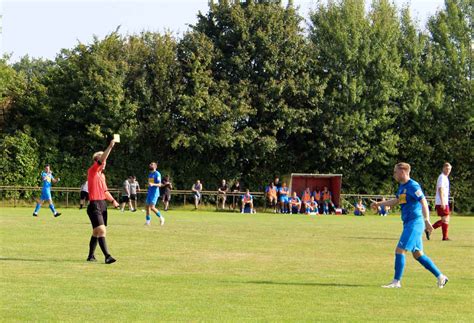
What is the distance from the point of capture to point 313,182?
4825 centimetres

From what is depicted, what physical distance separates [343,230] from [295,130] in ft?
70.8

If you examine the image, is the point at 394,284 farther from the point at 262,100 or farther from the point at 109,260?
the point at 262,100

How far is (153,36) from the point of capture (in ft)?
161

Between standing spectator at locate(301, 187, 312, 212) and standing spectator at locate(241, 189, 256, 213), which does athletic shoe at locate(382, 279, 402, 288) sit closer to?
standing spectator at locate(241, 189, 256, 213)

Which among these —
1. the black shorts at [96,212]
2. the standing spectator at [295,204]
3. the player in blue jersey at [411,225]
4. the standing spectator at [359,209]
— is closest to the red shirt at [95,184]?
the black shorts at [96,212]

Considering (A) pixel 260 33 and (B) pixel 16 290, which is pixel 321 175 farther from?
(B) pixel 16 290

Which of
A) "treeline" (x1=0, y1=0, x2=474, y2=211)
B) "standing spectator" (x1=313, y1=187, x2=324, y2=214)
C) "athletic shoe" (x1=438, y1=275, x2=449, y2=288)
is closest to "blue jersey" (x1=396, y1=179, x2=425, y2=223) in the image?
"athletic shoe" (x1=438, y1=275, x2=449, y2=288)

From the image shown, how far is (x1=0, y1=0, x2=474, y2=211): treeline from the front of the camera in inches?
1855

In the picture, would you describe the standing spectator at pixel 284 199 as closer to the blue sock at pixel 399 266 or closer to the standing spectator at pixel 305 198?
the standing spectator at pixel 305 198

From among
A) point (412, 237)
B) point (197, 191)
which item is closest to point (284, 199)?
point (197, 191)

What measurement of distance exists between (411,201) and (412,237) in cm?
58

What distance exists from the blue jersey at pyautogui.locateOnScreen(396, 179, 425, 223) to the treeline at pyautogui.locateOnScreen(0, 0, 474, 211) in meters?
34.2

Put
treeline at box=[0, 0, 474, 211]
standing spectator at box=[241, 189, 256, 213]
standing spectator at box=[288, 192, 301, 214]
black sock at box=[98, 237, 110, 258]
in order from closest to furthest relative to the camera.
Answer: black sock at box=[98, 237, 110, 258] < standing spectator at box=[241, 189, 256, 213] < standing spectator at box=[288, 192, 301, 214] < treeline at box=[0, 0, 474, 211]

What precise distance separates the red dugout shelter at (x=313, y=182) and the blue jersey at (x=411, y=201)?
1355 inches
